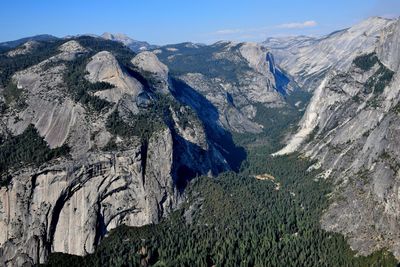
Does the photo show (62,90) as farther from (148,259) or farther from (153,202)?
(148,259)

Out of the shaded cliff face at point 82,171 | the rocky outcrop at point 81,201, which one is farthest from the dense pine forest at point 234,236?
the shaded cliff face at point 82,171

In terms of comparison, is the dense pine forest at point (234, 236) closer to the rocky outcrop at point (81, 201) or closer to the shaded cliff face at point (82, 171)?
the rocky outcrop at point (81, 201)

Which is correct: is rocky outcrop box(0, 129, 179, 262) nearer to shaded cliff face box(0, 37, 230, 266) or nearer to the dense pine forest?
shaded cliff face box(0, 37, 230, 266)

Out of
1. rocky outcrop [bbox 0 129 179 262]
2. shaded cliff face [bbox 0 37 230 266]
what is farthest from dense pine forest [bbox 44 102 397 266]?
shaded cliff face [bbox 0 37 230 266]

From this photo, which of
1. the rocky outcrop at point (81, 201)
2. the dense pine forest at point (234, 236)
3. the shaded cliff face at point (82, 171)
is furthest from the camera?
the shaded cliff face at point (82, 171)

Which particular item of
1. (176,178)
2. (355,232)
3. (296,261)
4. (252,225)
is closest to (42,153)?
(176,178)

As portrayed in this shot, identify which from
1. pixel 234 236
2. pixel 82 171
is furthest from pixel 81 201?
pixel 234 236

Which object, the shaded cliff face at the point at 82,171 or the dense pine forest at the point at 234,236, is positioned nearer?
the dense pine forest at the point at 234,236
